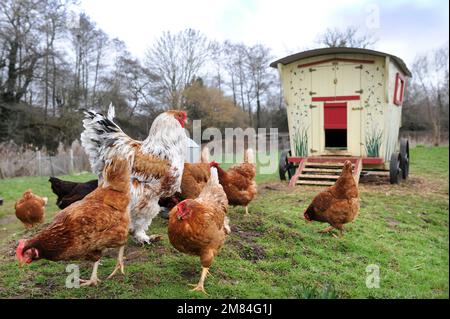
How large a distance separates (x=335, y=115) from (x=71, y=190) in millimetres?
6724

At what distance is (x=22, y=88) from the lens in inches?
629

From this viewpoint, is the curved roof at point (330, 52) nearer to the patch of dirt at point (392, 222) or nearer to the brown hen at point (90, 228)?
the patch of dirt at point (392, 222)

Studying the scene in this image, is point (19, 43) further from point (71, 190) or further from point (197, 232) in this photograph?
point (197, 232)

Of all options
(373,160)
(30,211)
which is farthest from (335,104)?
(30,211)

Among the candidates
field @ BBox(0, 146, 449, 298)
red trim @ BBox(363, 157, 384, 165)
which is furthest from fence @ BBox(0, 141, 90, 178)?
red trim @ BBox(363, 157, 384, 165)

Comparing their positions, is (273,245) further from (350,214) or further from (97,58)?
(97,58)

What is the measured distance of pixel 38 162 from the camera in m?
14.3

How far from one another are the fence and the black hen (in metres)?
9.28

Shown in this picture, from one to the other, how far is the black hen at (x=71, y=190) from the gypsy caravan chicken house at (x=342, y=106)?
541 cm
